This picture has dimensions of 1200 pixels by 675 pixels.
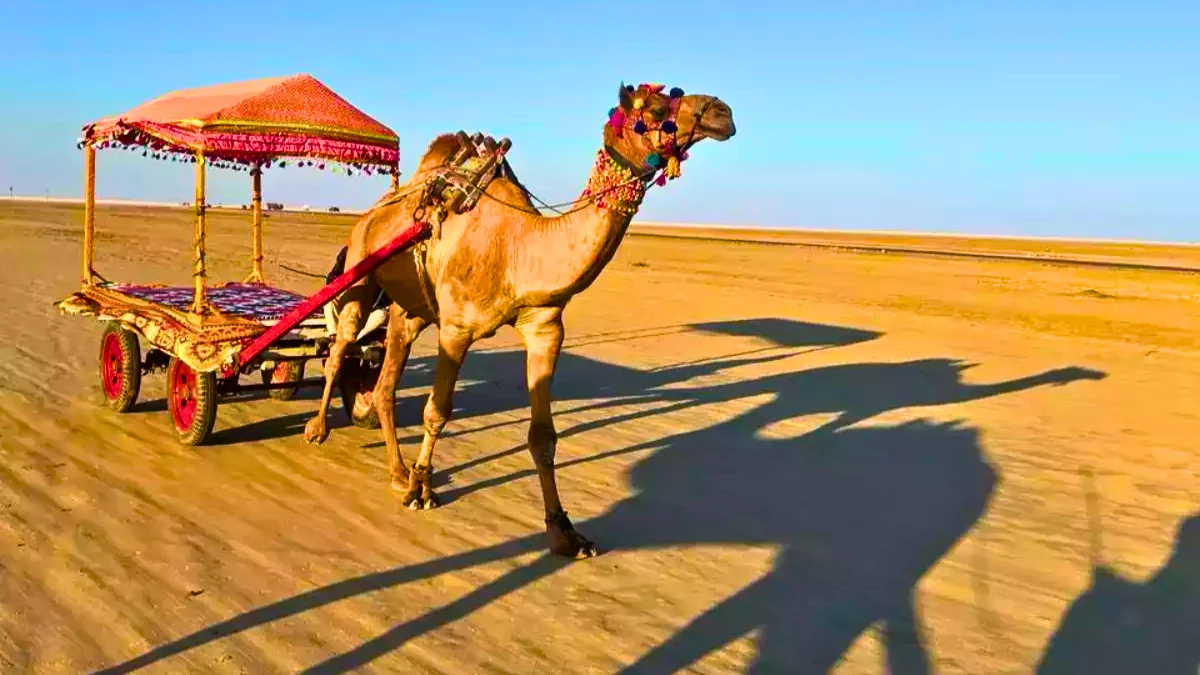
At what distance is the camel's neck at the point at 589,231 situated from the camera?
5.71m

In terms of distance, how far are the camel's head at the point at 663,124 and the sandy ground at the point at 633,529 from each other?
254 cm

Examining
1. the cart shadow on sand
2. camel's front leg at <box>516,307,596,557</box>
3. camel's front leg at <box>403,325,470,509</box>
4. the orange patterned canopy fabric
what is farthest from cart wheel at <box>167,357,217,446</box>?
camel's front leg at <box>516,307,596,557</box>

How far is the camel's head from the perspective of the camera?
541 centimetres

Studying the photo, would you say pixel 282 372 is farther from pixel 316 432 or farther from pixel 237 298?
pixel 316 432

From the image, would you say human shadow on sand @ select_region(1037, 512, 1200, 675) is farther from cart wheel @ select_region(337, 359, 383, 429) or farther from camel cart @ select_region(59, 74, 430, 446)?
cart wheel @ select_region(337, 359, 383, 429)

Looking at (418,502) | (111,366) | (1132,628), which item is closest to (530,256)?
(418,502)

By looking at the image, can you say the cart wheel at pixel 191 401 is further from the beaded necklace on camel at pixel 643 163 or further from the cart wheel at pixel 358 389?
the beaded necklace on camel at pixel 643 163

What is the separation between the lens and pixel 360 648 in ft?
15.2

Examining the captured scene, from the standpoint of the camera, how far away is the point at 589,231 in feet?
19.4

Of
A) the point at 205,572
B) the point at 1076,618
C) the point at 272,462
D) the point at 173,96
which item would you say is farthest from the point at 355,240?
the point at 1076,618

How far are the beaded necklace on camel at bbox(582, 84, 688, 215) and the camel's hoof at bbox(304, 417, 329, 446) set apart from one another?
3.93 meters

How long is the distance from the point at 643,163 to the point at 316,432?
175 inches

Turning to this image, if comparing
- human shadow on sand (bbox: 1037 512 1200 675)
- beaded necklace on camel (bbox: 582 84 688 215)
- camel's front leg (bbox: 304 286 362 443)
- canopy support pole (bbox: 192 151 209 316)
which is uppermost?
beaded necklace on camel (bbox: 582 84 688 215)

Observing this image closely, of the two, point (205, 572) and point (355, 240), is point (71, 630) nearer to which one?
point (205, 572)
